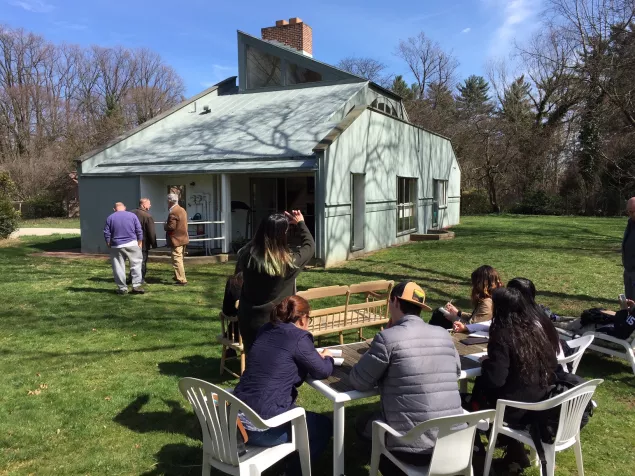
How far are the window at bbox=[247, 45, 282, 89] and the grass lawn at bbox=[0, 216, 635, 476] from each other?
31.2 ft

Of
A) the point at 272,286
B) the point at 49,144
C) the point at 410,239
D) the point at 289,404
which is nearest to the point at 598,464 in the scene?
the point at 289,404

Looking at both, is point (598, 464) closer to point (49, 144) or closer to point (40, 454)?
point (40, 454)

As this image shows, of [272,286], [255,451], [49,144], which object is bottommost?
[255,451]

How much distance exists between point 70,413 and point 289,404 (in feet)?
8.09

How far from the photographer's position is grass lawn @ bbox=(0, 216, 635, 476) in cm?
368

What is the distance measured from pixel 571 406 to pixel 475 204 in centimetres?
3367

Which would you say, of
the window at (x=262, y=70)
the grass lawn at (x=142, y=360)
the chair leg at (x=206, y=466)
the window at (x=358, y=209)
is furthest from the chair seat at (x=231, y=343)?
the window at (x=262, y=70)

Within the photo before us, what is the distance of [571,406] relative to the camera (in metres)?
2.90

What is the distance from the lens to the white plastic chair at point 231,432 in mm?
2738

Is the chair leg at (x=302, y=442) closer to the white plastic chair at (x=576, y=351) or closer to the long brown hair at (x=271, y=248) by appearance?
the long brown hair at (x=271, y=248)

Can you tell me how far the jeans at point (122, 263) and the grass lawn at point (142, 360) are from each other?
36cm

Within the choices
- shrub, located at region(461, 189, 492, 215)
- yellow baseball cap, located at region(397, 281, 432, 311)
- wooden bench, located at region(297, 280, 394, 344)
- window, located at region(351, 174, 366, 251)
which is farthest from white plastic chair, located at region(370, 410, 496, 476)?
shrub, located at region(461, 189, 492, 215)

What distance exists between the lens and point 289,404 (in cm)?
308

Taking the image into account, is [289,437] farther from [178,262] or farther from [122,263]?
[178,262]
